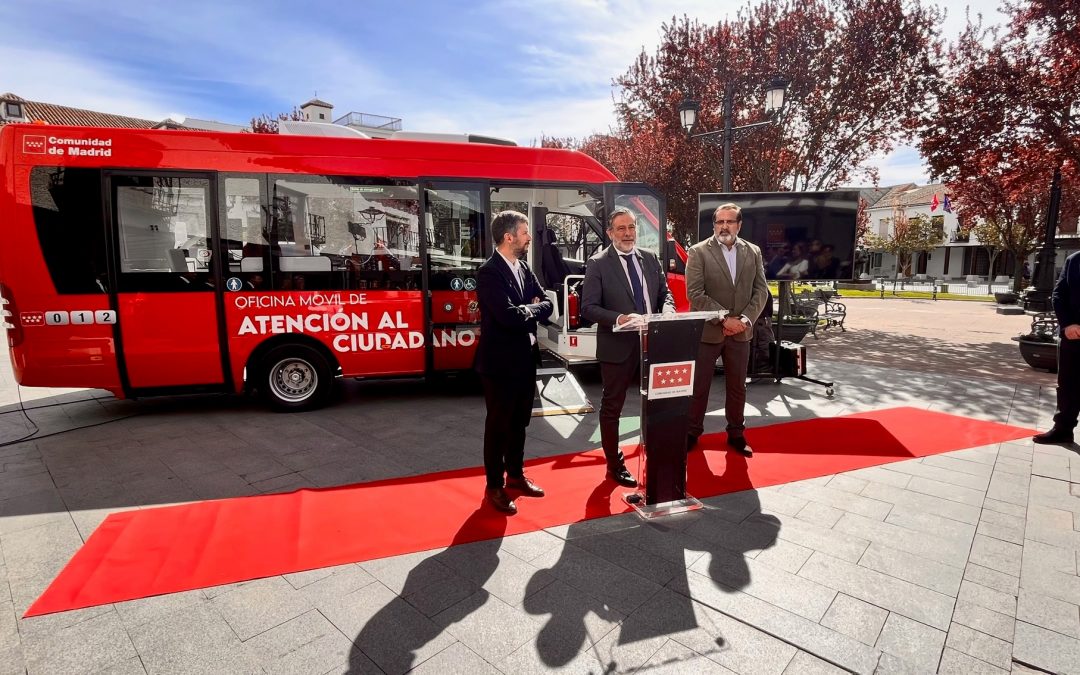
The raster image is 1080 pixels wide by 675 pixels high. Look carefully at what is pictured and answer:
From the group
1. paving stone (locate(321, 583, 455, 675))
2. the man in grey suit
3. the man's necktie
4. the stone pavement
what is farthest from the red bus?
paving stone (locate(321, 583, 455, 675))

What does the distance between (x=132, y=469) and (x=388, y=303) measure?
2.75 meters

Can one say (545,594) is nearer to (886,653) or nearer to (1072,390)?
(886,653)

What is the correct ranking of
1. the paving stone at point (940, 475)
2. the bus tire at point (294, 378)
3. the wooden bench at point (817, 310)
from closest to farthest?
the paving stone at point (940, 475), the bus tire at point (294, 378), the wooden bench at point (817, 310)

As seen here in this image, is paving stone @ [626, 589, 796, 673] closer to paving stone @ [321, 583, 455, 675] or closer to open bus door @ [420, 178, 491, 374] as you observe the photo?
paving stone @ [321, 583, 455, 675]

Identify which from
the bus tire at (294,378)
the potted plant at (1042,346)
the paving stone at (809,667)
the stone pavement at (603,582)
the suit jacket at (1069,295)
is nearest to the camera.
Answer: the paving stone at (809,667)

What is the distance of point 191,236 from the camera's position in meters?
5.62

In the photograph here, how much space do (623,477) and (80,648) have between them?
3067 millimetres

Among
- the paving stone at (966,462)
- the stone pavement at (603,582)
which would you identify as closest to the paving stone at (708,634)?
the stone pavement at (603,582)

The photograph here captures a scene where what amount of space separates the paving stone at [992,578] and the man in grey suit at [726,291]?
1808mm

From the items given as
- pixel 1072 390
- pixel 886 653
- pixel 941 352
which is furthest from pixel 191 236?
pixel 941 352

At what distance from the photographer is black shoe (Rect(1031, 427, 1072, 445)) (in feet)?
15.8

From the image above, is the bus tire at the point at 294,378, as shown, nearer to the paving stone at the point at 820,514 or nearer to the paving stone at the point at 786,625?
the paving stone at the point at 786,625

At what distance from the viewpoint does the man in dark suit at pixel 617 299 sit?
3801mm

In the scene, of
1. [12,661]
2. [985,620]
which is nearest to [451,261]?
[12,661]
